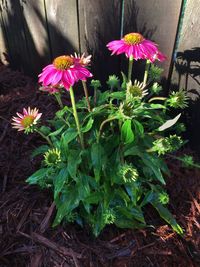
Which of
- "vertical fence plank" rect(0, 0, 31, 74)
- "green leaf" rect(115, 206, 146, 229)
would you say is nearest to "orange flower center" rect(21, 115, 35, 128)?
"green leaf" rect(115, 206, 146, 229)

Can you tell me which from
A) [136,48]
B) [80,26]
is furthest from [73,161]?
[80,26]

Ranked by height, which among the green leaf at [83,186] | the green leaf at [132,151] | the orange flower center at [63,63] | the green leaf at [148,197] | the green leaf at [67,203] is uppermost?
the orange flower center at [63,63]

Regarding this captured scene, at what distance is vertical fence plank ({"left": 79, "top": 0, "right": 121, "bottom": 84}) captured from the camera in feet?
5.43

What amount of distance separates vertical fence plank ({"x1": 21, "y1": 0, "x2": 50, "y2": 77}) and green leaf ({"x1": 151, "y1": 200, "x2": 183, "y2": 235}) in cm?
120

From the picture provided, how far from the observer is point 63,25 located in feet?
6.15

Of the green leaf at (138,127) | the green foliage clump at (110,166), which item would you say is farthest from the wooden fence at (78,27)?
the green leaf at (138,127)

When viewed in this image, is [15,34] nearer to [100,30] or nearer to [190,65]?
[100,30]

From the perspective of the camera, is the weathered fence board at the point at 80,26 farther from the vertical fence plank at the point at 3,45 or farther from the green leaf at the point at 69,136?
the green leaf at the point at 69,136

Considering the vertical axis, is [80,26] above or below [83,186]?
above

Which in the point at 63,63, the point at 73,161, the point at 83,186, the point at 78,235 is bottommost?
the point at 78,235

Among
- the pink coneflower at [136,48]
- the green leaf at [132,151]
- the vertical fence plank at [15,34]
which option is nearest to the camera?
the pink coneflower at [136,48]

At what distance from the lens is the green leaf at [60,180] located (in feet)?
4.12

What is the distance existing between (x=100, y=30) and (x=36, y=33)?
1.80 ft

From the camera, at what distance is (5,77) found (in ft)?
7.47
